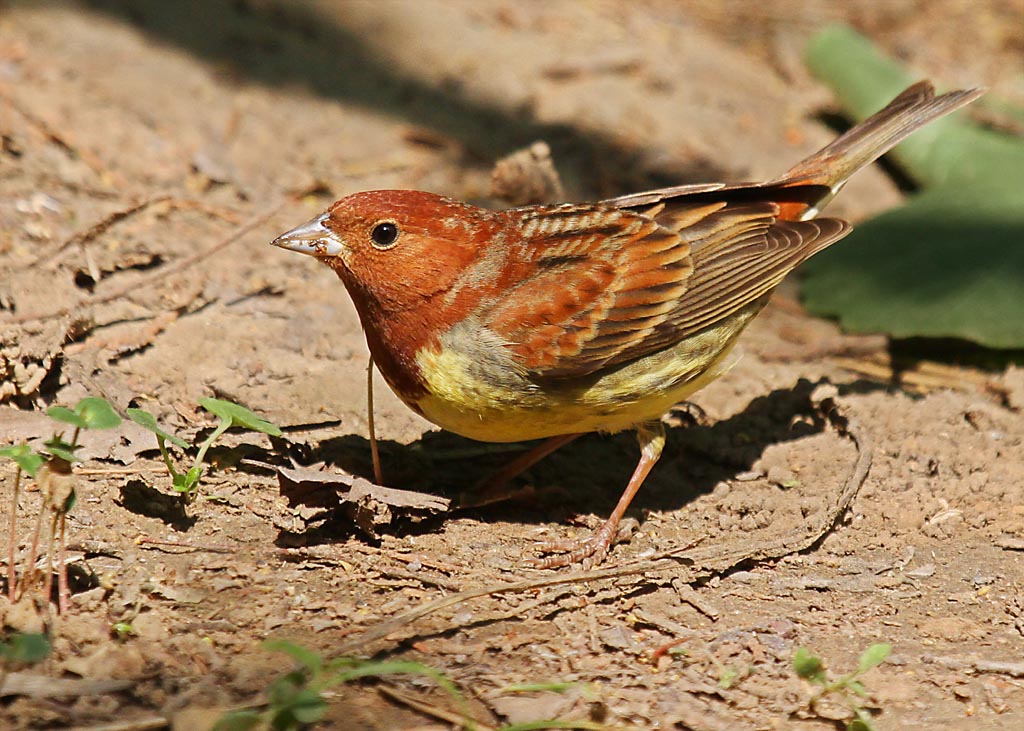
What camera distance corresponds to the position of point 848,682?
12.7 feet

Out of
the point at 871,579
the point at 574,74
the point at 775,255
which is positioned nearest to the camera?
the point at 871,579

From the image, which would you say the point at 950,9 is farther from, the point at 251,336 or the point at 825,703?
the point at 825,703

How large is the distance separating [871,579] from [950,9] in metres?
7.69

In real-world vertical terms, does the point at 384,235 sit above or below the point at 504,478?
above

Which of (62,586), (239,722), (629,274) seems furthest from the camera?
(629,274)

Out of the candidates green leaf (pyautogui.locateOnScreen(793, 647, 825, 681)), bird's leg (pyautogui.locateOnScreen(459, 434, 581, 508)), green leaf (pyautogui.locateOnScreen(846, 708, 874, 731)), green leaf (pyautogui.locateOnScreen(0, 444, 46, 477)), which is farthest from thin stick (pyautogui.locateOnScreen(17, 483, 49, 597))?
green leaf (pyautogui.locateOnScreen(846, 708, 874, 731))

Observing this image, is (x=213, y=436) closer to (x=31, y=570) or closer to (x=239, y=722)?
(x=31, y=570)

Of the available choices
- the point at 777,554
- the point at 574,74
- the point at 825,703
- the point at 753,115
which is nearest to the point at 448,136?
the point at 574,74

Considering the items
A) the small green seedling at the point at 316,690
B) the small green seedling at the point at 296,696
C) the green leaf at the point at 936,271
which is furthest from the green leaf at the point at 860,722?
the green leaf at the point at 936,271

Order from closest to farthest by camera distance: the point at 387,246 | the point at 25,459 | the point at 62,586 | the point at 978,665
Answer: the point at 25,459
the point at 62,586
the point at 978,665
the point at 387,246

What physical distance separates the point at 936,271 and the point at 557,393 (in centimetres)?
338

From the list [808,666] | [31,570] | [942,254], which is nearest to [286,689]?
[31,570]

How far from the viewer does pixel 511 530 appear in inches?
198

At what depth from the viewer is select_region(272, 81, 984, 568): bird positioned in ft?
15.4
